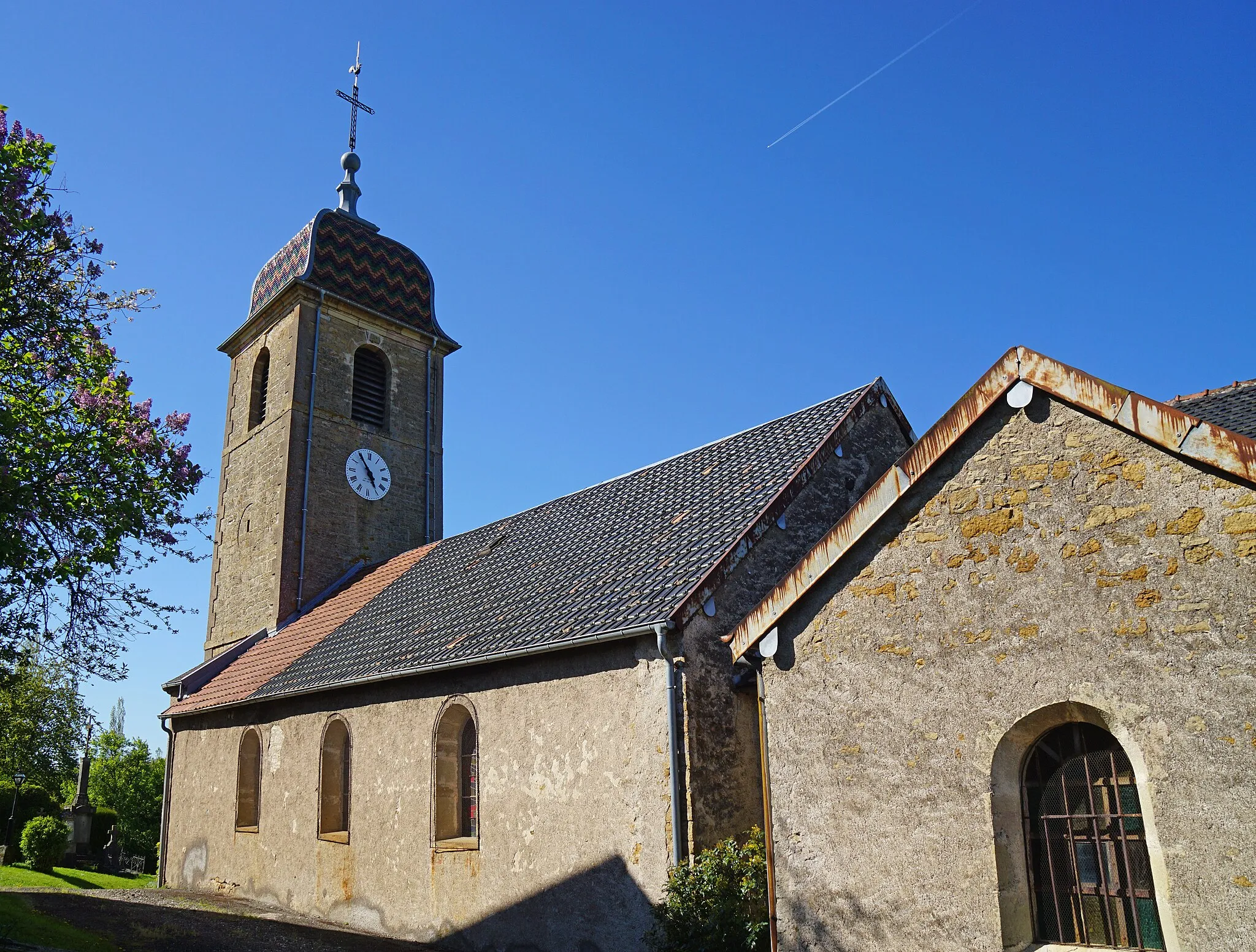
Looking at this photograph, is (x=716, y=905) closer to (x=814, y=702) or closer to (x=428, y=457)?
(x=814, y=702)

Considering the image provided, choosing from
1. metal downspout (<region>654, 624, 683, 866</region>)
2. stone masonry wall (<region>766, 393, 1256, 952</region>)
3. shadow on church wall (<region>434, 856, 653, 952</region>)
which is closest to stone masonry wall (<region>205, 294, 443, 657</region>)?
shadow on church wall (<region>434, 856, 653, 952</region>)

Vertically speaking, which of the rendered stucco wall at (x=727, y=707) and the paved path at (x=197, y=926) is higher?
the rendered stucco wall at (x=727, y=707)

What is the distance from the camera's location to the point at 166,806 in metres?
19.4

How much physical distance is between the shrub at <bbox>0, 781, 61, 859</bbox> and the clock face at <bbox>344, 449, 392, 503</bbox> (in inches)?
603

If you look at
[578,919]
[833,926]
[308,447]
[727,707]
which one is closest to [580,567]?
[727,707]

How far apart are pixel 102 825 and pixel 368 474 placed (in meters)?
18.3

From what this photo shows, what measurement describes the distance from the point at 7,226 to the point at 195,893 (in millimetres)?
12964

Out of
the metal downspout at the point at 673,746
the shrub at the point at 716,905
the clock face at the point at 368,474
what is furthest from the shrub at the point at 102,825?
the shrub at the point at 716,905

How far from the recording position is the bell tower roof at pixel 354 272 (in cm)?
2316

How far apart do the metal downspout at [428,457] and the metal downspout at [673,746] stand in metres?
14.6

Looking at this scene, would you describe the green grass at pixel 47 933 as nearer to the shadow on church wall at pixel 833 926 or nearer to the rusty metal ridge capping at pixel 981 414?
the shadow on church wall at pixel 833 926

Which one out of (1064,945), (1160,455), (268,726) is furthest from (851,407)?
(268,726)

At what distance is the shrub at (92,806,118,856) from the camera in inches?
1185

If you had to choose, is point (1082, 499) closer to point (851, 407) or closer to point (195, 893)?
point (851, 407)
